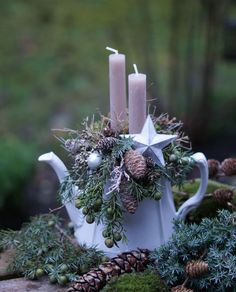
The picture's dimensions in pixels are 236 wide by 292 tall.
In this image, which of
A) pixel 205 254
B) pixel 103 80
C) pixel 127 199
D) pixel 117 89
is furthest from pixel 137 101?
pixel 103 80

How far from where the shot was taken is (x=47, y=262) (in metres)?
1.13

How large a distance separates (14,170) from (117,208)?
5.69 feet

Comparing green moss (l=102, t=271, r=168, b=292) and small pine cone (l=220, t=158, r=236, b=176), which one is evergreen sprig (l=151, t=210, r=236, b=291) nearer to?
green moss (l=102, t=271, r=168, b=292)

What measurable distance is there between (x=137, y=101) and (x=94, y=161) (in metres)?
0.13

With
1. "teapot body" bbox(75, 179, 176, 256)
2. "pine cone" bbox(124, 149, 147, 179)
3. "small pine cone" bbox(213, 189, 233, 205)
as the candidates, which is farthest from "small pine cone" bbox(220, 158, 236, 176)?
"pine cone" bbox(124, 149, 147, 179)

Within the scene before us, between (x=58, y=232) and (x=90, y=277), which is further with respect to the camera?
(x=58, y=232)

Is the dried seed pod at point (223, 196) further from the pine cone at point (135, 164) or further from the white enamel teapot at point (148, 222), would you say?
the pine cone at point (135, 164)

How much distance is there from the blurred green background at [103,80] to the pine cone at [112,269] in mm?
1664

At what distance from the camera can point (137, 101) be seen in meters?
1.12

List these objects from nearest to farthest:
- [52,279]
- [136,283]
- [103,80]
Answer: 1. [136,283]
2. [52,279]
3. [103,80]

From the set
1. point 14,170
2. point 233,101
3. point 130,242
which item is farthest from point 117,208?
point 233,101

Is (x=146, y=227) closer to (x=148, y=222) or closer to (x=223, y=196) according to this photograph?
(x=148, y=222)

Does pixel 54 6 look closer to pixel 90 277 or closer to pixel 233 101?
pixel 233 101

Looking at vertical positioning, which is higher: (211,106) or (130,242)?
(130,242)
